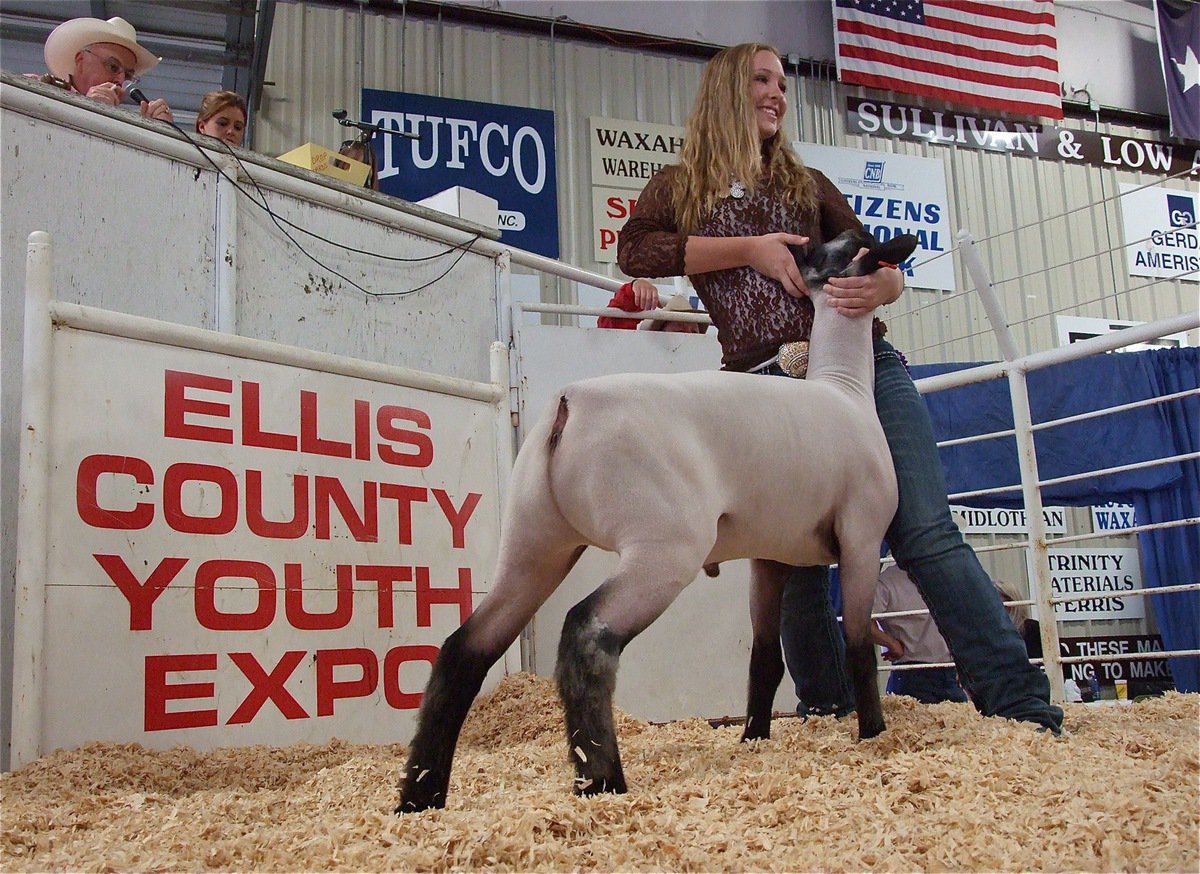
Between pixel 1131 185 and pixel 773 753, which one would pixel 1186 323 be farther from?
pixel 1131 185

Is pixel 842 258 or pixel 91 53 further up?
pixel 91 53

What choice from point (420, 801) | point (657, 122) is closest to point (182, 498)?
point (420, 801)

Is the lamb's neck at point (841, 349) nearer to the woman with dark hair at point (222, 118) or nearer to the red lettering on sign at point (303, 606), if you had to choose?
the red lettering on sign at point (303, 606)

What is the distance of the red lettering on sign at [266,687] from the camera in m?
2.39

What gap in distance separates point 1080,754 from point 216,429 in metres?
1.95

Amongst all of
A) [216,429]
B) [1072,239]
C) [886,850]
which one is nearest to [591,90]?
[1072,239]

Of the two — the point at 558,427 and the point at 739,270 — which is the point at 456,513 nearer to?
the point at 739,270

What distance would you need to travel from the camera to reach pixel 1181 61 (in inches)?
386

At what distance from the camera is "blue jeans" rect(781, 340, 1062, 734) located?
2.02m

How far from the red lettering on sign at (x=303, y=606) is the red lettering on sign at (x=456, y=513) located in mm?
360

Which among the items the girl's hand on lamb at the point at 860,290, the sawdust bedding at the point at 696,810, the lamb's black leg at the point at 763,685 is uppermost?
the girl's hand on lamb at the point at 860,290

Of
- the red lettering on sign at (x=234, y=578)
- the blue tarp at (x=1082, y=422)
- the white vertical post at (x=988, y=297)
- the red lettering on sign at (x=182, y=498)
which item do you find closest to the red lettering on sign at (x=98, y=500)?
the red lettering on sign at (x=182, y=498)

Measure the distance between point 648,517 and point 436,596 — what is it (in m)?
1.43

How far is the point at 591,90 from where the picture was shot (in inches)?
333
